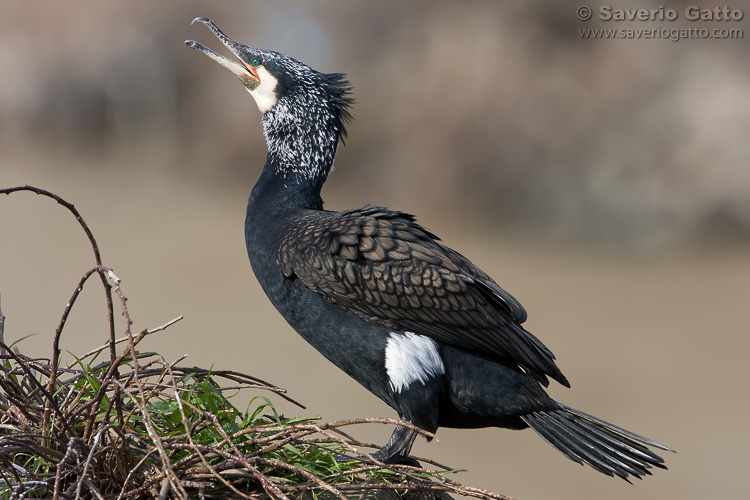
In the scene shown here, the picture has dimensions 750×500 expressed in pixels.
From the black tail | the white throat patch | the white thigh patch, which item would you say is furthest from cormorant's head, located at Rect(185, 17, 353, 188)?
the black tail

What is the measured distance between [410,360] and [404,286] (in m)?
0.18

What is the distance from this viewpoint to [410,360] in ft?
7.04

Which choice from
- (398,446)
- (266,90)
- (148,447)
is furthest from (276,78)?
(148,447)

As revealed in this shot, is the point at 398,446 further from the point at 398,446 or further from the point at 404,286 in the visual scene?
the point at 404,286

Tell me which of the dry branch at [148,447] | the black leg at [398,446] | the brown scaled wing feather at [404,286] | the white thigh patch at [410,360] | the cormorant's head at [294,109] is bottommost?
the dry branch at [148,447]

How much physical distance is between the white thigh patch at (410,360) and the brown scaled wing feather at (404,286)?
1.1 inches

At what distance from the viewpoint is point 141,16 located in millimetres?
9539

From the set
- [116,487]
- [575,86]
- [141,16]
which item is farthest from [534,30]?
[116,487]

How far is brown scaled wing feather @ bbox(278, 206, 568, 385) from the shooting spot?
7.10 ft

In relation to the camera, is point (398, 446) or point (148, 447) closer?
point (148, 447)

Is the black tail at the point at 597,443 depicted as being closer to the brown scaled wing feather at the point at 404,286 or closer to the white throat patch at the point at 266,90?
the brown scaled wing feather at the point at 404,286

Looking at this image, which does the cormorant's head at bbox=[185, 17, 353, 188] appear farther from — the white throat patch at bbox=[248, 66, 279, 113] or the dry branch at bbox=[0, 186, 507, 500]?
the dry branch at bbox=[0, 186, 507, 500]

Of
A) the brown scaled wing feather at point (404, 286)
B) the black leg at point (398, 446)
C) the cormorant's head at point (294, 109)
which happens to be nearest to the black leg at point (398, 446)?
the black leg at point (398, 446)

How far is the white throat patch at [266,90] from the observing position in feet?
8.84
